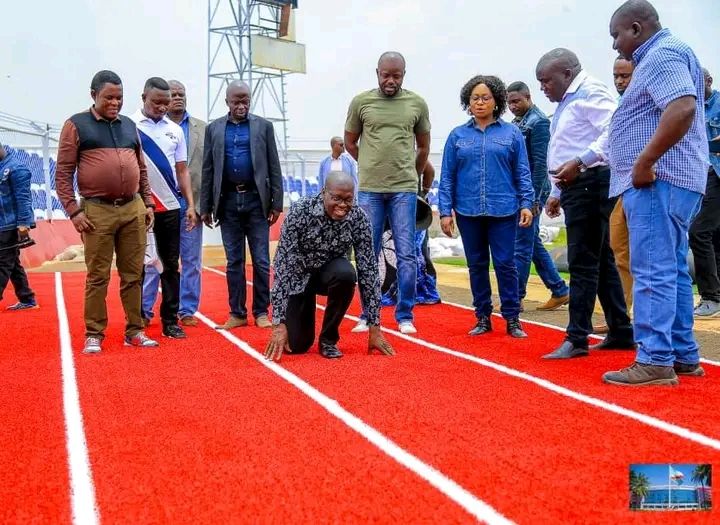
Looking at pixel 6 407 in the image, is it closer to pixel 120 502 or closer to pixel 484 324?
pixel 120 502

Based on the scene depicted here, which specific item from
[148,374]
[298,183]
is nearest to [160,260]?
[148,374]

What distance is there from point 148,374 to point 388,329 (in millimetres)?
2384

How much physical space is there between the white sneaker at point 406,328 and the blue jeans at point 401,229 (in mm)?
38

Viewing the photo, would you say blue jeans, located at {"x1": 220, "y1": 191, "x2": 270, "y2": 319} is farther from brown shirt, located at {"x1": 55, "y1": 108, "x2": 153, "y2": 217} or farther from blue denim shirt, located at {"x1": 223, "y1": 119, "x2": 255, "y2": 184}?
brown shirt, located at {"x1": 55, "y1": 108, "x2": 153, "y2": 217}

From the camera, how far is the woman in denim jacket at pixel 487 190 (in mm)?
6434

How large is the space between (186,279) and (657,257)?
439 centimetres

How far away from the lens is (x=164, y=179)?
7.01 meters

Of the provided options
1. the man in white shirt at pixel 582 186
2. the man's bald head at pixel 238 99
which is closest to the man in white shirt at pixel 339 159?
the man's bald head at pixel 238 99

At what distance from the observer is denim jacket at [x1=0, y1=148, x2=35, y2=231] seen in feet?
28.6

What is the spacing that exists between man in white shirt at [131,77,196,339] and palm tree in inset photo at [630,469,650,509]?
4730mm

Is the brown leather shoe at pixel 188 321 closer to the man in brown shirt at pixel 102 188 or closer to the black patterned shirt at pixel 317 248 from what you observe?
the man in brown shirt at pixel 102 188

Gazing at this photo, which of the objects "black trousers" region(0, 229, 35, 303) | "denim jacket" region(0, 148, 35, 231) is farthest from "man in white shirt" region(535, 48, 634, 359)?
"denim jacket" region(0, 148, 35, 231)

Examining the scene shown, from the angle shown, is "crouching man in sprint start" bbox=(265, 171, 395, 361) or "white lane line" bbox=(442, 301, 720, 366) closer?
"white lane line" bbox=(442, 301, 720, 366)

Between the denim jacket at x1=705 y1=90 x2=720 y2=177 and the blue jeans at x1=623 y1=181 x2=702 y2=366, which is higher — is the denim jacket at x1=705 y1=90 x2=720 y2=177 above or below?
above
